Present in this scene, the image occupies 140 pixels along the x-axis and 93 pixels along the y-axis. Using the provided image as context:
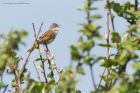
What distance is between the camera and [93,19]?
10.2 ft

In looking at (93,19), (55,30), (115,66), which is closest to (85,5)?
(93,19)

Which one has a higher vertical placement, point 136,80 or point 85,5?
point 85,5

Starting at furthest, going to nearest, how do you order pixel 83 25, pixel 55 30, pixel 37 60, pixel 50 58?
pixel 55 30 < pixel 50 58 < pixel 37 60 < pixel 83 25

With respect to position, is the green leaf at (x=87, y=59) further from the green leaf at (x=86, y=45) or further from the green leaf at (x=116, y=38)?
the green leaf at (x=116, y=38)

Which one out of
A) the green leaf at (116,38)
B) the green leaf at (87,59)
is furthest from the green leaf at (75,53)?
the green leaf at (116,38)

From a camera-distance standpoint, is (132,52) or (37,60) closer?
(132,52)

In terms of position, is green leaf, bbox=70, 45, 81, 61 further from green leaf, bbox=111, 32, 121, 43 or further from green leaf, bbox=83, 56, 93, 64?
green leaf, bbox=111, 32, 121, 43

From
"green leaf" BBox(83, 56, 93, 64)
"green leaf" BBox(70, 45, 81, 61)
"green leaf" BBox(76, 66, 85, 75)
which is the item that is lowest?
"green leaf" BBox(76, 66, 85, 75)

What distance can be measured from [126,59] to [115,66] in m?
0.74

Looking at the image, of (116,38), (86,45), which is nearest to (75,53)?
(86,45)

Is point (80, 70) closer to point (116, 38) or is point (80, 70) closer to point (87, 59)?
point (87, 59)

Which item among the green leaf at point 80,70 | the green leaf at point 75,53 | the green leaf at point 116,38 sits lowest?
the green leaf at point 116,38

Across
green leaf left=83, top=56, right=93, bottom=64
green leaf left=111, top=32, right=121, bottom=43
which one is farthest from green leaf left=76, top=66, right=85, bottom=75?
green leaf left=111, top=32, right=121, bottom=43

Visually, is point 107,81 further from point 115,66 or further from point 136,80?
point 136,80
